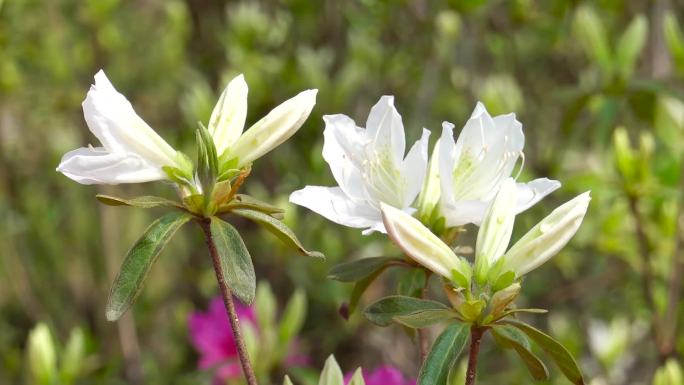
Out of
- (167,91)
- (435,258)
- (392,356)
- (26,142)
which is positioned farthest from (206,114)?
(435,258)

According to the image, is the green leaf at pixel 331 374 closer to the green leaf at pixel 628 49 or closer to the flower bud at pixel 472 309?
Answer: the flower bud at pixel 472 309

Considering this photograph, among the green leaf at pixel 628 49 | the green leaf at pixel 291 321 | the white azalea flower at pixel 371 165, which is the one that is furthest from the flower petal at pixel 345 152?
the green leaf at pixel 628 49

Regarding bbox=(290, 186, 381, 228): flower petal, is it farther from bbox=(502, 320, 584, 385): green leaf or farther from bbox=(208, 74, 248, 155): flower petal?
bbox=(502, 320, 584, 385): green leaf

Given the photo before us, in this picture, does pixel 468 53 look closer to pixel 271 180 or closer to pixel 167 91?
pixel 271 180

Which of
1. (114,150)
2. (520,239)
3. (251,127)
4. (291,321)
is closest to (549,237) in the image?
(520,239)

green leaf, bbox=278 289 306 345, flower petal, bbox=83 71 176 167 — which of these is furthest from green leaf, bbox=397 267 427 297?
green leaf, bbox=278 289 306 345

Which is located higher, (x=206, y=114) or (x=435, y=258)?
(x=435, y=258)

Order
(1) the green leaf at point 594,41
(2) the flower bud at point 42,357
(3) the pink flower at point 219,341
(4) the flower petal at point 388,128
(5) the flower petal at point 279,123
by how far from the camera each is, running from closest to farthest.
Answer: (5) the flower petal at point 279,123 → (4) the flower petal at point 388,128 → (2) the flower bud at point 42,357 → (3) the pink flower at point 219,341 → (1) the green leaf at point 594,41
